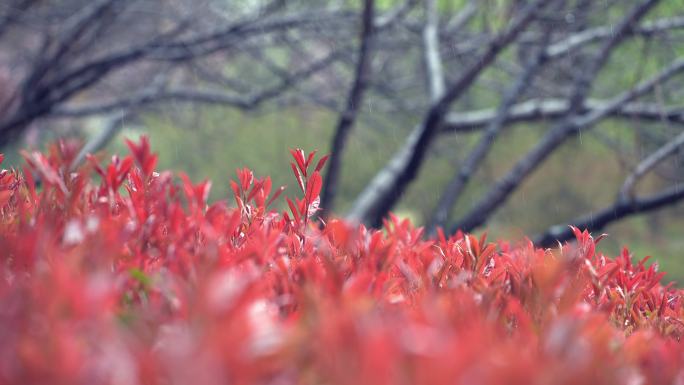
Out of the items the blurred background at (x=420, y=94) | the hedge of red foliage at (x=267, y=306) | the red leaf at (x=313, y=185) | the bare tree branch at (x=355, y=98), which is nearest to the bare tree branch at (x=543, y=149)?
the blurred background at (x=420, y=94)

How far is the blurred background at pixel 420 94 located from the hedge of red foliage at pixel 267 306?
0.26 meters

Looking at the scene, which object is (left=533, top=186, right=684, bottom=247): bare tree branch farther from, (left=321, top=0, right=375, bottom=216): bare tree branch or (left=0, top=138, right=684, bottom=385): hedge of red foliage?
(left=0, top=138, right=684, bottom=385): hedge of red foliage

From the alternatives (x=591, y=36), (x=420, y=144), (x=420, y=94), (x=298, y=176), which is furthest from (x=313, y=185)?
(x=420, y=94)

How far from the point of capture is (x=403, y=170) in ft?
16.3

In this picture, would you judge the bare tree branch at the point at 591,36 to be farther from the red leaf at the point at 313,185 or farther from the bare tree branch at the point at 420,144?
the red leaf at the point at 313,185

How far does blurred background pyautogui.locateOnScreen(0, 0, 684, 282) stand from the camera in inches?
178

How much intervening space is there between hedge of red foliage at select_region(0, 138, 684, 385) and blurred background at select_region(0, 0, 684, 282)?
0.26 meters

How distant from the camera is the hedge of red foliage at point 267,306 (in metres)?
0.59

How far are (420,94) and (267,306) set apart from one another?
9.28 m

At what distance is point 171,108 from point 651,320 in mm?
7783

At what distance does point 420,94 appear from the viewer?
994 centimetres

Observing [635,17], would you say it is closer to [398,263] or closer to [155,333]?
[398,263]

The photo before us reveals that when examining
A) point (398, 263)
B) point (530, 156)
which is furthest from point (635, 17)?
point (398, 263)

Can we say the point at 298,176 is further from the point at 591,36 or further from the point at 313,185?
the point at 591,36
